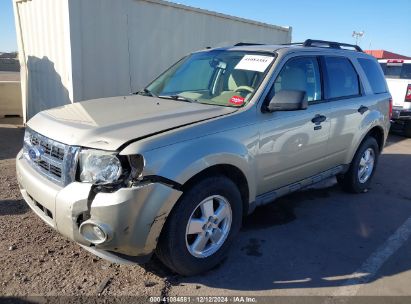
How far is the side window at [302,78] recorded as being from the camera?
13.1 feet

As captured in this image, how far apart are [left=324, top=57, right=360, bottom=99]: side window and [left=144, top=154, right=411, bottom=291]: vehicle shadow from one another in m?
1.42

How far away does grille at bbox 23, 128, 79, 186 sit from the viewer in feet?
9.19

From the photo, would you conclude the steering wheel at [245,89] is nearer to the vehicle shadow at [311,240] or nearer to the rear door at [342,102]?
the rear door at [342,102]

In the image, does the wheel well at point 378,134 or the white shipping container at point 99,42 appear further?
the white shipping container at point 99,42

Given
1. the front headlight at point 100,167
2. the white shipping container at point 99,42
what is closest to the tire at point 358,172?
the front headlight at point 100,167

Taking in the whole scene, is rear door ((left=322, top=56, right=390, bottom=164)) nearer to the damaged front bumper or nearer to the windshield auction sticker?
the windshield auction sticker

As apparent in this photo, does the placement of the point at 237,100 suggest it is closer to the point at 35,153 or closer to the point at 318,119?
the point at 318,119

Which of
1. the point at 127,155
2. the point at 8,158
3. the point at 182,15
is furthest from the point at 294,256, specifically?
→ the point at 182,15

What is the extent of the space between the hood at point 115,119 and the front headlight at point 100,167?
0.05 meters

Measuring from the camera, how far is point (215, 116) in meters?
3.33

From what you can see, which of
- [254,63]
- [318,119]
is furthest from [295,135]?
[254,63]

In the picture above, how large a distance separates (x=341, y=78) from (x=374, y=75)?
1.05 metres

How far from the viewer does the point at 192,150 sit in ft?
9.73

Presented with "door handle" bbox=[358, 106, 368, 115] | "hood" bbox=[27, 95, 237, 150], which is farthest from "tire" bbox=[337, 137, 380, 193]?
"hood" bbox=[27, 95, 237, 150]
